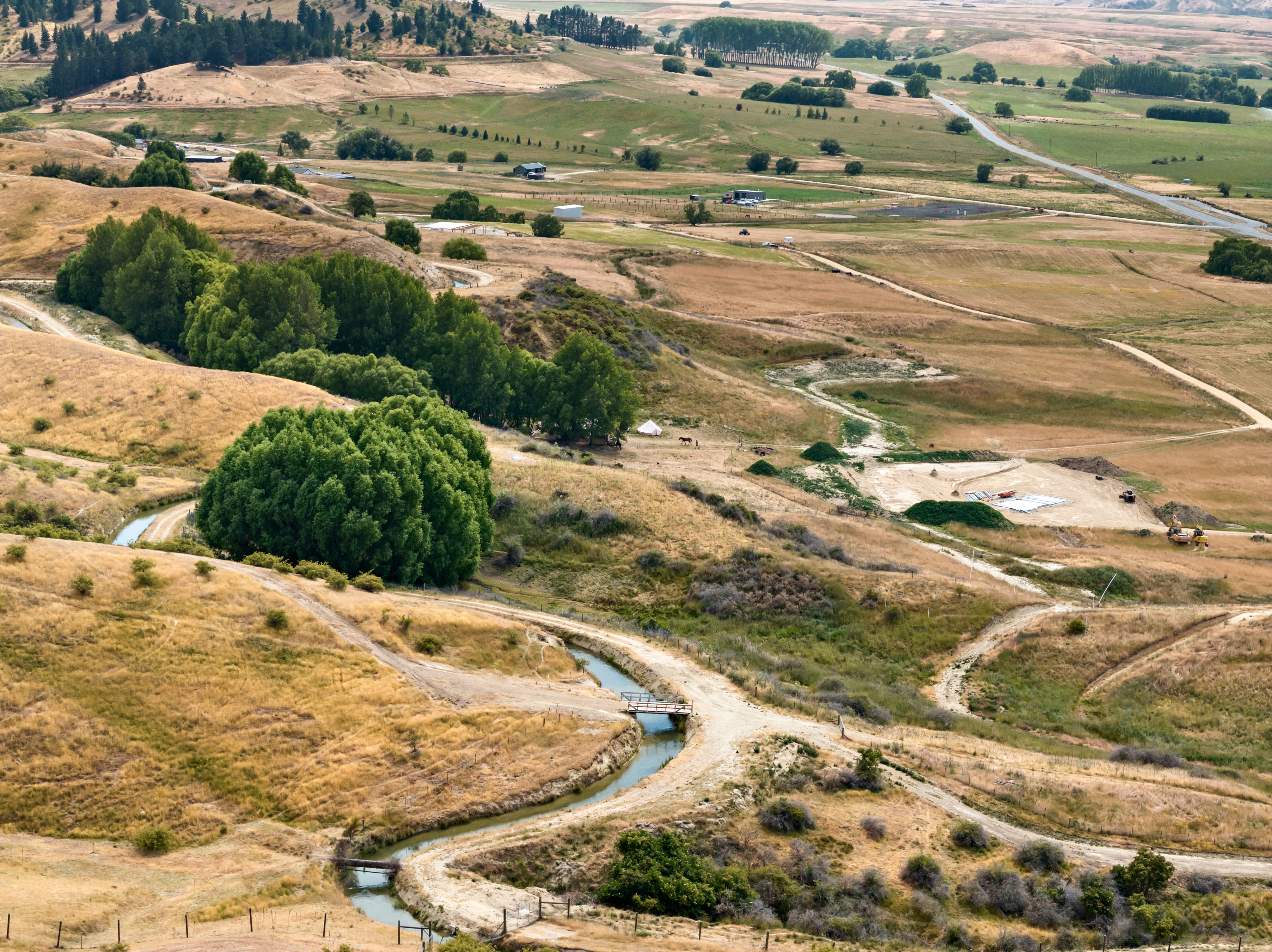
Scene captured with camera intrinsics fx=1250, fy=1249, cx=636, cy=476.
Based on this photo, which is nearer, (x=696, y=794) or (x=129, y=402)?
(x=696, y=794)

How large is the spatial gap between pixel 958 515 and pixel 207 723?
225 feet

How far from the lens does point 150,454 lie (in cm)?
9206

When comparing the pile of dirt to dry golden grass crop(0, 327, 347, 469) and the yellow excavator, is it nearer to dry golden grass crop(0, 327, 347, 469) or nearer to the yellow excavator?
the yellow excavator

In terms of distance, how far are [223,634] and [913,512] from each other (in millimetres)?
64388

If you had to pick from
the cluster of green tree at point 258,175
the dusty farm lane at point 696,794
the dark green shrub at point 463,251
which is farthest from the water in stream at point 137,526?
the cluster of green tree at point 258,175

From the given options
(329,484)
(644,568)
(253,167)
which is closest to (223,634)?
(329,484)

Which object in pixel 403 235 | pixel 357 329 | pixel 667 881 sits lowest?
pixel 667 881

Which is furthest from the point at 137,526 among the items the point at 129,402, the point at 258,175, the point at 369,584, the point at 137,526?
the point at 258,175

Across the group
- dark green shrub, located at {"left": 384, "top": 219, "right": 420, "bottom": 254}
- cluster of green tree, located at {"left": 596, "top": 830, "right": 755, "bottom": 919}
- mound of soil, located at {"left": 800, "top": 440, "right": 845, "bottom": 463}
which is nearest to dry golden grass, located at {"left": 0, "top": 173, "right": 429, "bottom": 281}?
dark green shrub, located at {"left": 384, "top": 219, "right": 420, "bottom": 254}

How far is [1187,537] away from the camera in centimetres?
10212

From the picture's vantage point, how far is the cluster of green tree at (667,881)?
4644 cm

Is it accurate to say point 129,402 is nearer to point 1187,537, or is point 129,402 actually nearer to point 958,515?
point 958,515

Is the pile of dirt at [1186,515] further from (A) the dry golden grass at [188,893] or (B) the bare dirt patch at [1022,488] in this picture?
(A) the dry golden grass at [188,893]

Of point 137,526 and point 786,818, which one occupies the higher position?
point 137,526
